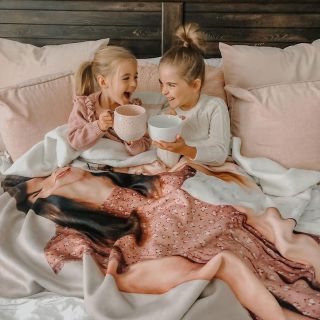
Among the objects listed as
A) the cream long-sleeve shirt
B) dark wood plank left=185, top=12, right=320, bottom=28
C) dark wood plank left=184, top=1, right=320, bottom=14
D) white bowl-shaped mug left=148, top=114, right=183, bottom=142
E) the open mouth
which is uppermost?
dark wood plank left=184, top=1, right=320, bottom=14

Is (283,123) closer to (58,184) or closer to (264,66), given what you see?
(264,66)

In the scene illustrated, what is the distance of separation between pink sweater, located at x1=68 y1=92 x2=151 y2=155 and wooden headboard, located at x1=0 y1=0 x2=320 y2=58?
583 mm

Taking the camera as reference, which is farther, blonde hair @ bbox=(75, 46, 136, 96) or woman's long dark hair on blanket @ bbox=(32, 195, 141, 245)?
blonde hair @ bbox=(75, 46, 136, 96)

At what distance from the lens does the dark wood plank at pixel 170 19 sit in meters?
2.15

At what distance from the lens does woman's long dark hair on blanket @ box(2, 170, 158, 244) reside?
143 cm

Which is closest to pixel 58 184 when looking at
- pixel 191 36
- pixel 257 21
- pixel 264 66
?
pixel 191 36

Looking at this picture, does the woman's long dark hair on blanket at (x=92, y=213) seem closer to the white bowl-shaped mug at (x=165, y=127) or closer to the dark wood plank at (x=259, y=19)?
the white bowl-shaped mug at (x=165, y=127)

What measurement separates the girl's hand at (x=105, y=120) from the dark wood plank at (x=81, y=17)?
735mm

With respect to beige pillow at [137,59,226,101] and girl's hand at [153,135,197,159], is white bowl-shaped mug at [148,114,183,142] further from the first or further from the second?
beige pillow at [137,59,226,101]

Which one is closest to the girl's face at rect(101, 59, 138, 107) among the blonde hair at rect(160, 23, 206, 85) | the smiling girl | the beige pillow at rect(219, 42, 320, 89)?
the smiling girl

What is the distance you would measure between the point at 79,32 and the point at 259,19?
784mm

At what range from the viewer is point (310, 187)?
171 centimetres

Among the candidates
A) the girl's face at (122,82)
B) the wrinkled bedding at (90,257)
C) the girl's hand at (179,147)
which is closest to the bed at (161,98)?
the wrinkled bedding at (90,257)

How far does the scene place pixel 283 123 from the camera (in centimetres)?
175
